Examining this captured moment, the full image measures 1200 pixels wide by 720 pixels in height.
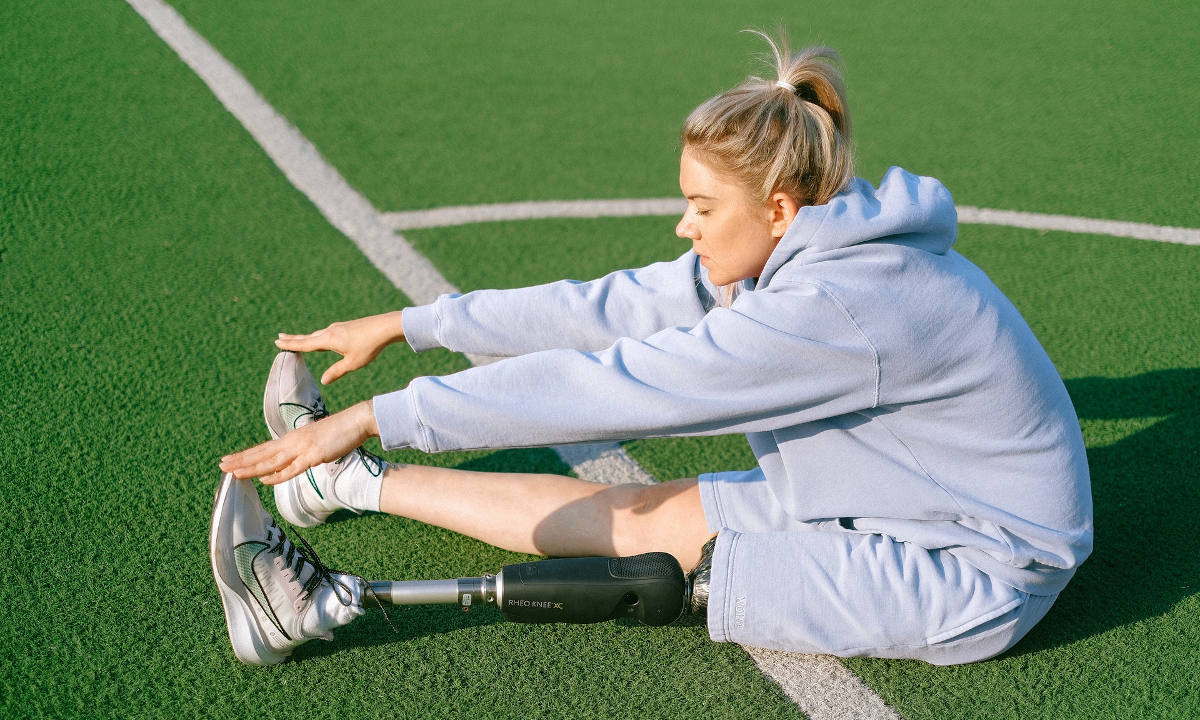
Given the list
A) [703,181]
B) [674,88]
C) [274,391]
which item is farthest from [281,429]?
[674,88]

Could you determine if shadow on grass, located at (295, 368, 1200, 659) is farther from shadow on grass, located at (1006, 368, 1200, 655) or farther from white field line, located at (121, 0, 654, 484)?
white field line, located at (121, 0, 654, 484)

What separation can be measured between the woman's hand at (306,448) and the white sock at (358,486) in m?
0.54

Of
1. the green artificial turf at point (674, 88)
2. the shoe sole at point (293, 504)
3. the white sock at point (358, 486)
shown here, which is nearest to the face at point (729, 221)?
the white sock at point (358, 486)

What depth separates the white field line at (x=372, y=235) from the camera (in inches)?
80.7

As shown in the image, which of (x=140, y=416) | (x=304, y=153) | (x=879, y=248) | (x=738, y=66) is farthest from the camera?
(x=738, y=66)

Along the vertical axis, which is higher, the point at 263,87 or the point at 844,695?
the point at 263,87

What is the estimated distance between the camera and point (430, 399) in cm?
185

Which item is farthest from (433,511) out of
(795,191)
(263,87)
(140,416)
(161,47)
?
(161,47)

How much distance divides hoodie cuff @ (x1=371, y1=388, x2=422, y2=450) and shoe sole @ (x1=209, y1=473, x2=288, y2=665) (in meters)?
0.37

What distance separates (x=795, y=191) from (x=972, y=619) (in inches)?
36.8

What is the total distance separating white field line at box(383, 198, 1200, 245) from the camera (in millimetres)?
3844

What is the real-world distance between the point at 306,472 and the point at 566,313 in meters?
0.75

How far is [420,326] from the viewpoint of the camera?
231 centimetres

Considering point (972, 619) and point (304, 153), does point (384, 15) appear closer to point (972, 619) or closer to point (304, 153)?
point (304, 153)
